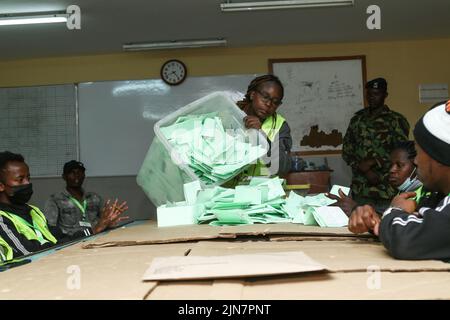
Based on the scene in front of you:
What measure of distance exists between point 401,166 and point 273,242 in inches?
73.3

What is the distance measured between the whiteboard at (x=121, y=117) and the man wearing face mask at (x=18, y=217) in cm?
303

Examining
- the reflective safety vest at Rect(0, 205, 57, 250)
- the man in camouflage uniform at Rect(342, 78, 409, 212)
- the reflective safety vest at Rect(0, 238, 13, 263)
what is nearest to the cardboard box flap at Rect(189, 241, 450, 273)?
the reflective safety vest at Rect(0, 238, 13, 263)

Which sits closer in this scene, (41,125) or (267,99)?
(267,99)

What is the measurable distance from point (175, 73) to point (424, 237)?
447 cm

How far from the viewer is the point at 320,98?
4980 millimetres

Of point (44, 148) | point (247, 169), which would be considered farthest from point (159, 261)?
point (44, 148)

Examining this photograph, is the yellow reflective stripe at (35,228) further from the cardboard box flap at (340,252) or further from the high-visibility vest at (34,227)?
the cardboard box flap at (340,252)

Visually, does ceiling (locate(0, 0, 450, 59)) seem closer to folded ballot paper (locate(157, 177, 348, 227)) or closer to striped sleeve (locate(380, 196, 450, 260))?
folded ballot paper (locate(157, 177, 348, 227))

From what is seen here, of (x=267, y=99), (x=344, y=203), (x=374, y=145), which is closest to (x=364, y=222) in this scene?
(x=344, y=203)

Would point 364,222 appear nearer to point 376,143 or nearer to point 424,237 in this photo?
point 424,237

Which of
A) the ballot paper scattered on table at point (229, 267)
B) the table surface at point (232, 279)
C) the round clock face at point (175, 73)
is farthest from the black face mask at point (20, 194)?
the round clock face at point (175, 73)

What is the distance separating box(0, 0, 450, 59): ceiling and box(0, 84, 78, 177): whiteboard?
428mm

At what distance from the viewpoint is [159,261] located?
0.84m
